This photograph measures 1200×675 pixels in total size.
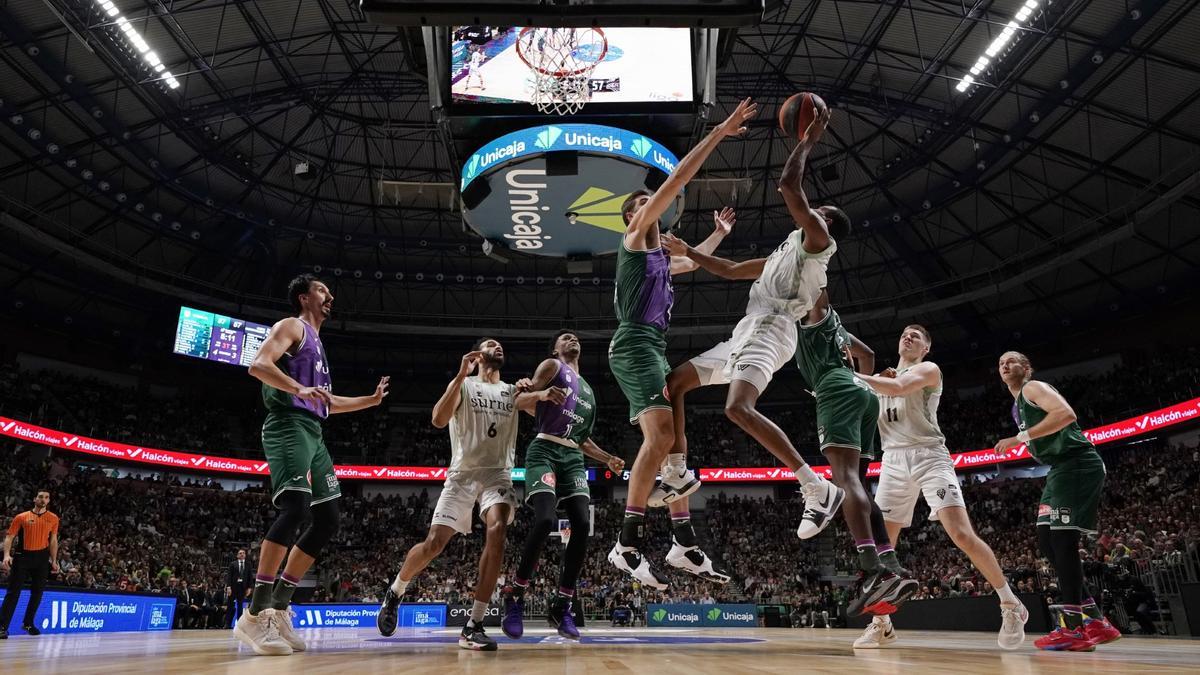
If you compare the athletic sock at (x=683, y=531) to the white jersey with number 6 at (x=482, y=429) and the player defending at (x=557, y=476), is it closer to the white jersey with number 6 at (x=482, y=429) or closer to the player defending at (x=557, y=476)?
the player defending at (x=557, y=476)

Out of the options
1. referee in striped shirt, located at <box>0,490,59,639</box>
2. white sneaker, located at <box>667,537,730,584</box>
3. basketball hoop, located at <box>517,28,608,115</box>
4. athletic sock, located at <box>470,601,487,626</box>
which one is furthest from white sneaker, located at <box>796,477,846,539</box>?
referee in striped shirt, located at <box>0,490,59,639</box>

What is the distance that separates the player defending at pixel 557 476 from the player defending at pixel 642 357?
1.95ft

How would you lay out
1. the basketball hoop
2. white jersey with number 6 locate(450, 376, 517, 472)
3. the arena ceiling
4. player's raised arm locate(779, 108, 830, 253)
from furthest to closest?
the arena ceiling
the basketball hoop
white jersey with number 6 locate(450, 376, 517, 472)
player's raised arm locate(779, 108, 830, 253)

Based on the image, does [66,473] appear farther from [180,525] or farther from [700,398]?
[700,398]

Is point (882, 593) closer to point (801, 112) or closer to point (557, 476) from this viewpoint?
point (557, 476)

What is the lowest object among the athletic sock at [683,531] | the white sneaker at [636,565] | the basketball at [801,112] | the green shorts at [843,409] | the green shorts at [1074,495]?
the white sneaker at [636,565]

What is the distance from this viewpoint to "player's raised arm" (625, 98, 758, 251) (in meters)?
4.46

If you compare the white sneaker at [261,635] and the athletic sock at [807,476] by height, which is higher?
the athletic sock at [807,476]

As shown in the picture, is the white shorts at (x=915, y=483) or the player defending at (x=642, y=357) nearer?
the player defending at (x=642, y=357)

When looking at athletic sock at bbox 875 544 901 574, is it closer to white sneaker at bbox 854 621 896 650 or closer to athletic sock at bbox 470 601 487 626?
white sneaker at bbox 854 621 896 650

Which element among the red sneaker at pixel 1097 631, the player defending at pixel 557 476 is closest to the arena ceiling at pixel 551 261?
the player defending at pixel 557 476

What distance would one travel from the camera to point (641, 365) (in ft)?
16.7

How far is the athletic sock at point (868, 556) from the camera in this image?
4.52 metres

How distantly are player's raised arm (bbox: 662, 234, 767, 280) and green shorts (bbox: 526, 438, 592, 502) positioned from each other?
176cm
